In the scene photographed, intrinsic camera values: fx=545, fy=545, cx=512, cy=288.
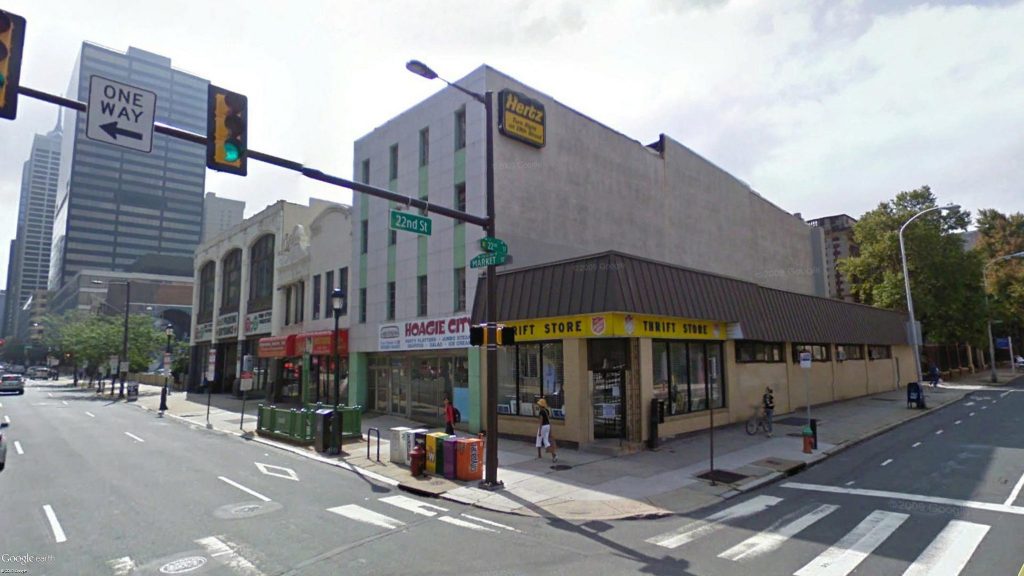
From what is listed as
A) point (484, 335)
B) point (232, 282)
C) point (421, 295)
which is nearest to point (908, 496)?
point (484, 335)

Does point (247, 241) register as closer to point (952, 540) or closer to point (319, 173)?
point (319, 173)

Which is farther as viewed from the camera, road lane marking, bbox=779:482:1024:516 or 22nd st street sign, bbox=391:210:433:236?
22nd st street sign, bbox=391:210:433:236

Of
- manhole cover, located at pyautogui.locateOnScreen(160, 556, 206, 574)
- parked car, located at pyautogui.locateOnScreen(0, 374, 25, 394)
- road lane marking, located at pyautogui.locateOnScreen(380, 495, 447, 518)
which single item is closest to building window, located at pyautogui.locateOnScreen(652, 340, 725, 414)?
road lane marking, located at pyautogui.locateOnScreen(380, 495, 447, 518)

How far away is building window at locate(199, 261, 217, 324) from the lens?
4834 cm

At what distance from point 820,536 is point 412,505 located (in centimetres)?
754

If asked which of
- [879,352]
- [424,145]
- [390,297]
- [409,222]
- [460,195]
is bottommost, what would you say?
Result: [879,352]

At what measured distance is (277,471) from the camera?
1478 centimetres

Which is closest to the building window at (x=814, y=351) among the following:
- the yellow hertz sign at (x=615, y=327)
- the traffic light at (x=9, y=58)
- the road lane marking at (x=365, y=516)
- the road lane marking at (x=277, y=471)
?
the yellow hertz sign at (x=615, y=327)

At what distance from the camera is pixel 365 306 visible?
2792 centimetres

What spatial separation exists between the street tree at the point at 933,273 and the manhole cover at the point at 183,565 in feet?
172

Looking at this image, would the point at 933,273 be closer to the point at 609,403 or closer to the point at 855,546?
the point at 609,403

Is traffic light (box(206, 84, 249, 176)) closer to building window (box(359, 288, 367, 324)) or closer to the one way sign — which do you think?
the one way sign

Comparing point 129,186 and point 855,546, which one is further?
point 129,186

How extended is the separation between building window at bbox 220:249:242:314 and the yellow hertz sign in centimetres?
3185
